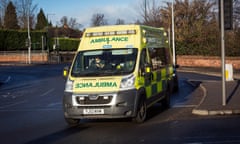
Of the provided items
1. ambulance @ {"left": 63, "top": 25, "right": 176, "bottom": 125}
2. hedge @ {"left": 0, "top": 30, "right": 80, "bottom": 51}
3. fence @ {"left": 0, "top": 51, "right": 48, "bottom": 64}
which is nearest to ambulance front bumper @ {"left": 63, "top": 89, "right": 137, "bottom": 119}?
ambulance @ {"left": 63, "top": 25, "right": 176, "bottom": 125}

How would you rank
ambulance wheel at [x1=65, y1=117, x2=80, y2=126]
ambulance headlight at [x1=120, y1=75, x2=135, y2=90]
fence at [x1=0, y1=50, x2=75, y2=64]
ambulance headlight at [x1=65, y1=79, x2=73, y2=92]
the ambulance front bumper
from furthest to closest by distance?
fence at [x1=0, y1=50, x2=75, y2=64] → ambulance wheel at [x1=65, y1=117, x2=80, y2=126] → ambulance headlight at [x1=65, y1=79, x2=73, y2=92] → ambulance headlight at [x1=120, y1=75, x2=135, y2=90] → the ambulance front bumper

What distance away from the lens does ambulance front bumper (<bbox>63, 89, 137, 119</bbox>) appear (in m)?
11.2

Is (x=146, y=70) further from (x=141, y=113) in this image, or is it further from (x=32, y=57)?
(x=32, y=57)

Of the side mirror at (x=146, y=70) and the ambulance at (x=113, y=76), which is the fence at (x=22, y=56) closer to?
the ambulance at (x=113, y=76)

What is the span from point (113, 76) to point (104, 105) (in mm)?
766

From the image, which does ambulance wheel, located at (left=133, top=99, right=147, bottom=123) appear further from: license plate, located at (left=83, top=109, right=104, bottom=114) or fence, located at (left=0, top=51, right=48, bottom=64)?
fence, located at (left=0, top=51, right=48, bottom=64)

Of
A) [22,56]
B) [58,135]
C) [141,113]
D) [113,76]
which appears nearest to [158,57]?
[141,113]

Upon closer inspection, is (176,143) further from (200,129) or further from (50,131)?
(50,131)

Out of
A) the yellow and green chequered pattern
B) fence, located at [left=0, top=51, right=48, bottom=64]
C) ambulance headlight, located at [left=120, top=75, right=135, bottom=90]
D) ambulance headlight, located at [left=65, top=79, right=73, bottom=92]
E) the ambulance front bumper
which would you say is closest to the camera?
the ambulance front bumper

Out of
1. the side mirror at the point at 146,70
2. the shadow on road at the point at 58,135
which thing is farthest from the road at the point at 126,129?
the side mirror at the point at 146,70

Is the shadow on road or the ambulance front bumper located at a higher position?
the ambulance front bumper

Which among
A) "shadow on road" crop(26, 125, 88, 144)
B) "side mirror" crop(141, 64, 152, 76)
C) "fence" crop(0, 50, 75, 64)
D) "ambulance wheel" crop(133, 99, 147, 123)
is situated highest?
"fence" crop(0, 50, 75, 64)

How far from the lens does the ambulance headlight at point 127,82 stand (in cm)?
1131

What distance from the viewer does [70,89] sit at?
37.9 ft
